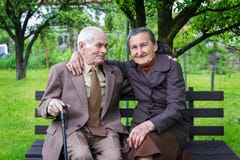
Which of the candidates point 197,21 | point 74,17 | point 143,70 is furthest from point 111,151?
point 74,17

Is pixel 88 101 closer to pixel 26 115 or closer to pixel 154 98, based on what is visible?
pixel 154 98

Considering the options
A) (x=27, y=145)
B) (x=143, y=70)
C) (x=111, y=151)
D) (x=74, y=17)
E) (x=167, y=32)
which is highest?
(x=74, y=17)

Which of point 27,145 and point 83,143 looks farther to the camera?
point 27,145

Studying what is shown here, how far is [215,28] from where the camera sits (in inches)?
239

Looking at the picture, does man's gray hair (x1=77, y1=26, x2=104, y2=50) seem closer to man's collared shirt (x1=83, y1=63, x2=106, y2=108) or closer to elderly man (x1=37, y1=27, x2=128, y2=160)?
elderly man (x1=37, y1=27, x2=128, y2=160)

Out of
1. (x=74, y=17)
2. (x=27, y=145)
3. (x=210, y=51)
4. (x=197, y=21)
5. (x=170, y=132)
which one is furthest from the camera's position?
(x=74, y=17)

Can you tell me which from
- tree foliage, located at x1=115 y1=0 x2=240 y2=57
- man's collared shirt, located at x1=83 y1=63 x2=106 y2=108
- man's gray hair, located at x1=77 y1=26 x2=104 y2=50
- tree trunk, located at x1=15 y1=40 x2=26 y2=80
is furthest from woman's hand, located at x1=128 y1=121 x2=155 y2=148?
tree trunk, located at x1=15 y1=40 x2=26 y2=80

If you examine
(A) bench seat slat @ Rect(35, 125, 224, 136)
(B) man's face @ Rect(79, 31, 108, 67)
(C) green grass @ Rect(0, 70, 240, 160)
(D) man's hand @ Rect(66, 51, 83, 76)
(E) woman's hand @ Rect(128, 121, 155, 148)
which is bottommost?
(C) green grass @ Rect(0, 70, 240, 160)

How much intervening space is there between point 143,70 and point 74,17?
12.6 meters

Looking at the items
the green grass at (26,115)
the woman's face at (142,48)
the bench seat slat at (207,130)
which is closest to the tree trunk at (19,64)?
the green grass at (26,115)

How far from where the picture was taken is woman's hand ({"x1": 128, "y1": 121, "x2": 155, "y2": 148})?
11.3 ft

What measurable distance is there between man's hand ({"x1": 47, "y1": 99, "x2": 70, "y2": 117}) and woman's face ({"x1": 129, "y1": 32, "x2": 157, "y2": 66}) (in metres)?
0.71

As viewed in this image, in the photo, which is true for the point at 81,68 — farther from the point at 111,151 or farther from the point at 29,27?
the point at 29,27

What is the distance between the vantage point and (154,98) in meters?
3.82
